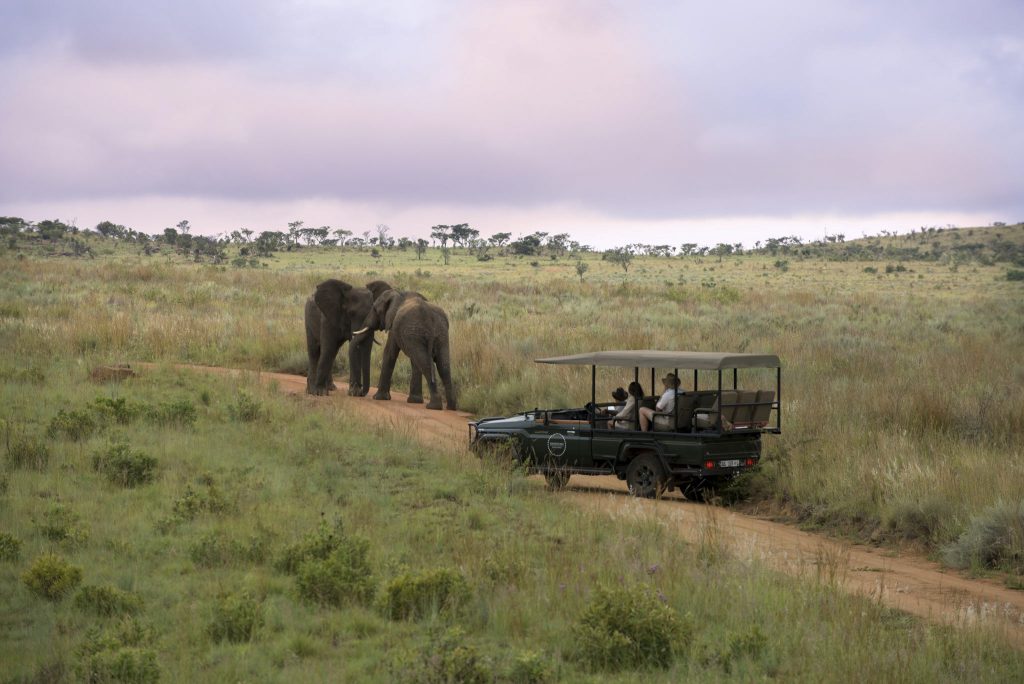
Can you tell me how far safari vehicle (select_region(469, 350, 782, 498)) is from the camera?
1360 centimetres

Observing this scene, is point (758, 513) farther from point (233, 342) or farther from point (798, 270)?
point (798, 270)

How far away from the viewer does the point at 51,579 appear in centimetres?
880

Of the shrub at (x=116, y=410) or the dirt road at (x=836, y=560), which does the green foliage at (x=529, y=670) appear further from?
the shrub at (x=116, y=410)

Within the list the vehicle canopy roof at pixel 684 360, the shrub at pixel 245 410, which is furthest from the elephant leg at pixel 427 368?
the vehicle canopy roof at pixel 684 360

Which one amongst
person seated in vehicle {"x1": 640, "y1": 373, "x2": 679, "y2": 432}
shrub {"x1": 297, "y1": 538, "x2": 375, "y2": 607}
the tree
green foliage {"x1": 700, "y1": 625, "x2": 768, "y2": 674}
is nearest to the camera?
green foliage {"x1": 700, "y1": 625, "x2": 768, "y2": 674}

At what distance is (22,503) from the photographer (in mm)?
11164

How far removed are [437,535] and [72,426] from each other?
6.68 m

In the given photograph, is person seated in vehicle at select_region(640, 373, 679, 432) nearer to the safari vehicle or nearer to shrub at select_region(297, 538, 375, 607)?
the safari vehicle

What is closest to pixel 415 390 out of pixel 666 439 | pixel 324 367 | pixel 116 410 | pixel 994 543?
pixel 324 367

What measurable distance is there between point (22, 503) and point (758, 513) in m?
8.74

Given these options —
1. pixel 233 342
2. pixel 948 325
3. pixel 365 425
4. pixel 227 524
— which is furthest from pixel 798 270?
pixel 227 524

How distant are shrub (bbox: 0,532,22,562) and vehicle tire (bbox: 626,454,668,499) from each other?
7.31 meters

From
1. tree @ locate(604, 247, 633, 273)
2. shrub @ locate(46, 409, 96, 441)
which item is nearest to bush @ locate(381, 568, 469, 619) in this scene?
shrub @ locate(46, 409, 96, 441)

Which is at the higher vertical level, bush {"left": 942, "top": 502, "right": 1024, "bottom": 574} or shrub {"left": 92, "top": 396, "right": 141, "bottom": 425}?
shrub {"left": 92, "top": 396, "right": 141, "bottom": 425}
